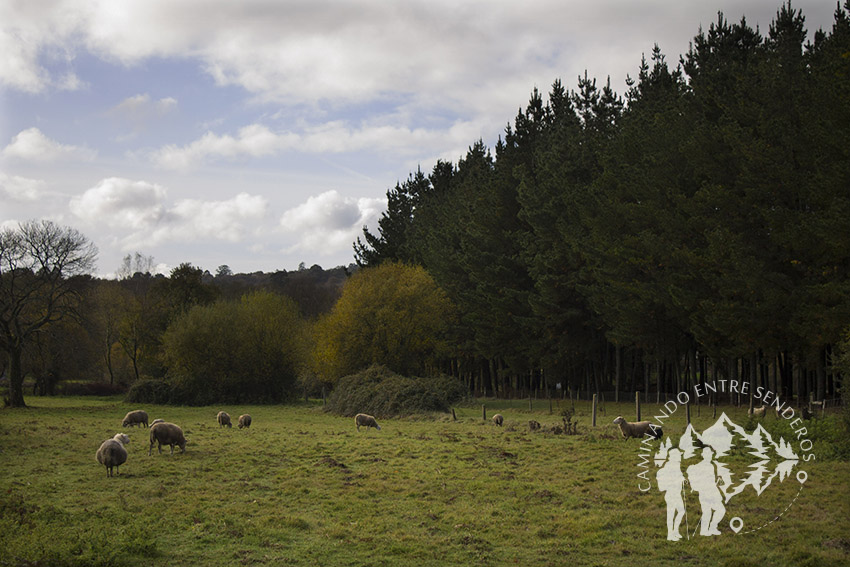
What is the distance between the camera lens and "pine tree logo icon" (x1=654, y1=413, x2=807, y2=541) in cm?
1251

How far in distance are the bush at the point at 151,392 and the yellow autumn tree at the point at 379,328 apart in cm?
1162

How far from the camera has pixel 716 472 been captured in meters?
16.2

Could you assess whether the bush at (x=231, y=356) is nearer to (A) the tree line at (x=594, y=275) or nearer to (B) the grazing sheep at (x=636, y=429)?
(A) the tree line at (x=594, y=275)

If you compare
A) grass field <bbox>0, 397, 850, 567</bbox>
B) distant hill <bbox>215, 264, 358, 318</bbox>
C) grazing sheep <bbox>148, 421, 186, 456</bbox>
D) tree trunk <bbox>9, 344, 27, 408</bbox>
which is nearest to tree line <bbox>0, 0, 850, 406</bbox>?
tree trunk <bbox>9, 344, 27, 408</bbox>

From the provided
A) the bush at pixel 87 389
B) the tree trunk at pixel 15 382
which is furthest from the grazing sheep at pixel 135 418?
the bush at pixel 87 389

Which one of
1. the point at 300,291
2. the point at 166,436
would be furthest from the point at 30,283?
the point at 300,291

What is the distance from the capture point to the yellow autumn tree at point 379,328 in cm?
4819

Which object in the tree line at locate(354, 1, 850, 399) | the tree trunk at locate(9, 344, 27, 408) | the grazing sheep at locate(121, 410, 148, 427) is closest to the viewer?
the tree line at locate(354, 1, 850, 399)

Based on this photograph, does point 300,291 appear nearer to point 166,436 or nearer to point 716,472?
point 166,436

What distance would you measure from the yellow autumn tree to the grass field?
23.6m

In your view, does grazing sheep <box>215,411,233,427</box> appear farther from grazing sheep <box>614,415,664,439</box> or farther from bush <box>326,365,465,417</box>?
grazing sheep <box>614,415,664,439</box>

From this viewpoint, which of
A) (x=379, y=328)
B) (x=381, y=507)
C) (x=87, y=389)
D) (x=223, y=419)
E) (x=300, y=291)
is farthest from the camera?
(x=300, y=291)

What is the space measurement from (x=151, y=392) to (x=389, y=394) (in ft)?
71.8

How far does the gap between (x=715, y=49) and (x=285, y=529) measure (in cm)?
3686
